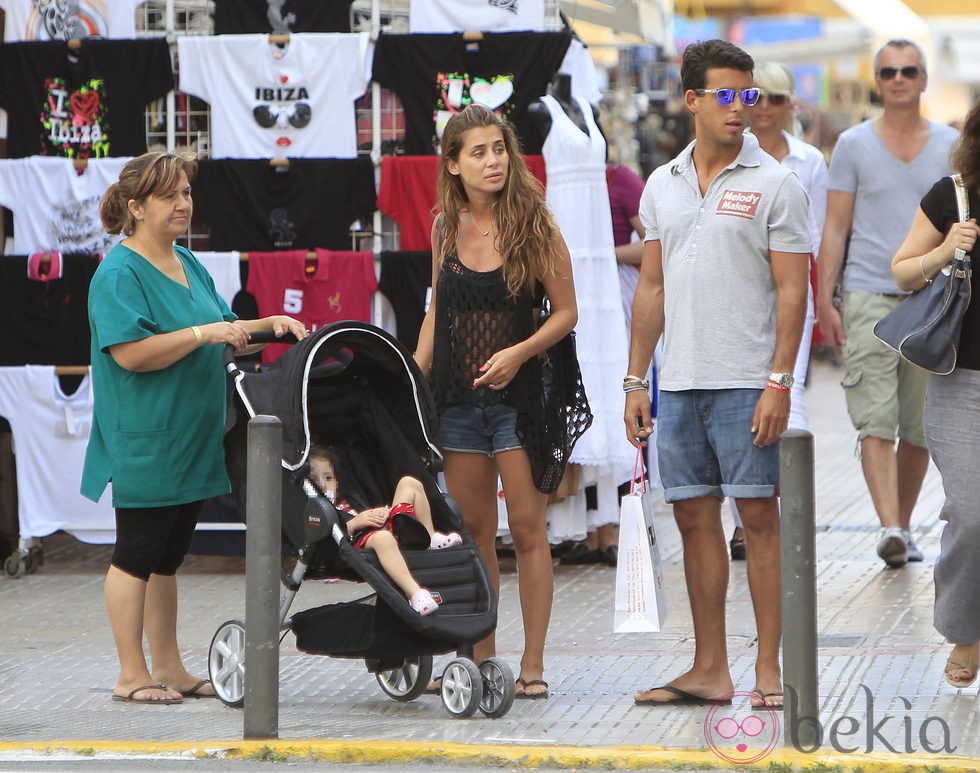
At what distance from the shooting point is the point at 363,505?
631cm

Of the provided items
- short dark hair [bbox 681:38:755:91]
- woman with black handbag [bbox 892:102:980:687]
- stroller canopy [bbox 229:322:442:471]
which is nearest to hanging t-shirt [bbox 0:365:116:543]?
stroller canopy [bbox 229:322:442:471]

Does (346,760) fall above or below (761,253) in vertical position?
below

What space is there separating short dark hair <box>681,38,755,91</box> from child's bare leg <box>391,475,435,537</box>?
1710 millimetres

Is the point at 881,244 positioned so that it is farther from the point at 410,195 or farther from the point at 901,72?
the point at 410,195

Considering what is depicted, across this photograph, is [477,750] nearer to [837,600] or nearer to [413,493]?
[413,493]

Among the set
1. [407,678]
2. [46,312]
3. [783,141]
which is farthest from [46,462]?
[783,141]

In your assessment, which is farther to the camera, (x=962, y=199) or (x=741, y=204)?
(x=962, y=199)

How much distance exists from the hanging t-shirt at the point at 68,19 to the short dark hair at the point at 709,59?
14.1 ft

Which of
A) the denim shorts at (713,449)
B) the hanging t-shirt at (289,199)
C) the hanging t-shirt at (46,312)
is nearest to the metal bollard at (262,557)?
the denim shorts at (713,449)

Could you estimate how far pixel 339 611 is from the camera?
604 cm

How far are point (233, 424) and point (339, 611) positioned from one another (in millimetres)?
793

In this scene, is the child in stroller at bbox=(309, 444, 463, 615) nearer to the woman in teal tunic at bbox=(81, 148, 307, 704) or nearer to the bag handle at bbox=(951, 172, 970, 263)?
the woman in teal tunic at bbox=(81, 148, 307, 704)

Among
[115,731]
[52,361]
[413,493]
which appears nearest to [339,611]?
[413,493]

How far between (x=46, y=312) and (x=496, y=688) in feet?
14.2
